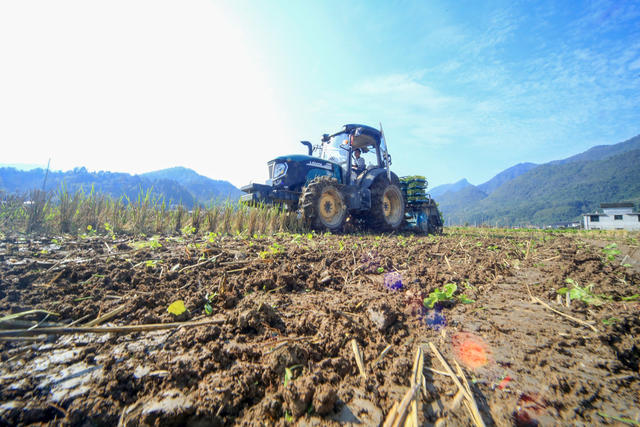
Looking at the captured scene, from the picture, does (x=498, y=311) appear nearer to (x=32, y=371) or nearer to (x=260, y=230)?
(x=32, y=371)

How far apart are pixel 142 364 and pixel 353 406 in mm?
862

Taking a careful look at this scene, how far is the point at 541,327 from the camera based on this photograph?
138 centimetres

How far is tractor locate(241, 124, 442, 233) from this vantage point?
6.00 meters

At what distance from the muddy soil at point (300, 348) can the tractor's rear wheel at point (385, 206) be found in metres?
5.00

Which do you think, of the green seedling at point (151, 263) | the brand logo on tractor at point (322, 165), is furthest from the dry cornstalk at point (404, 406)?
the brand logo on tractor at point (322, 165)

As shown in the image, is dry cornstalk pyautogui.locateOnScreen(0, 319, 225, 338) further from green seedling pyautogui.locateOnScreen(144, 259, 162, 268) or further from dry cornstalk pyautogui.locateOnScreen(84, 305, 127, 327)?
green seedling pyautogui.locateOnScreen(144, 259, 162, 268)

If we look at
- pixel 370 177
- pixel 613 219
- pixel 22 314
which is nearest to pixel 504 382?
pixel 22 314

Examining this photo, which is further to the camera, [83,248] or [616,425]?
[83,248]

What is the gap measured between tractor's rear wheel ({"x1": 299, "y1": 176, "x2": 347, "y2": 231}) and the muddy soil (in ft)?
11.6

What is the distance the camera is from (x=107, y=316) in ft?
4.73

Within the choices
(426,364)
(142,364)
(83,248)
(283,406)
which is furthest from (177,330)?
(83,248)


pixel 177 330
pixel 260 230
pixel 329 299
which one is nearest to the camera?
pixel 177 330

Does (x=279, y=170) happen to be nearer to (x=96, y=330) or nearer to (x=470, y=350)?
(x=96, y=330)

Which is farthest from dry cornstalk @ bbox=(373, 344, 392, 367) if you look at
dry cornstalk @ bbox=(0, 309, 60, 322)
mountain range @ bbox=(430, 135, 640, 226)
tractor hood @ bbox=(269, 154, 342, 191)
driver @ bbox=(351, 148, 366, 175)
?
mountain range @ bbox=(430, 135, 640, 226)
